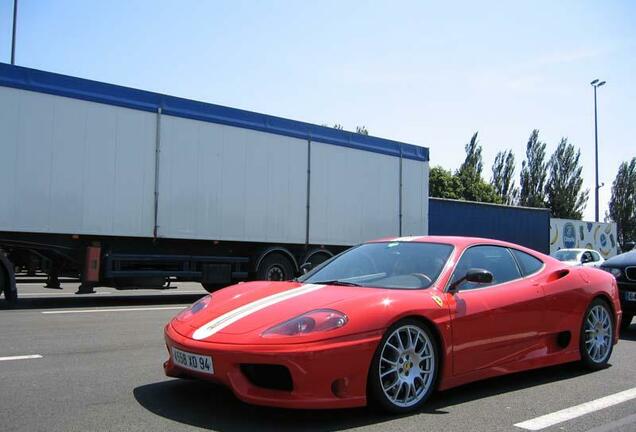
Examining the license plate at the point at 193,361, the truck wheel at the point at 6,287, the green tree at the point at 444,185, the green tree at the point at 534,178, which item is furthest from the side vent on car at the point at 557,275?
the green tree at the point at 534,178

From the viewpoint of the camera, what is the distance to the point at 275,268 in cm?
1329

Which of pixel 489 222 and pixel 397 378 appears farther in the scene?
pixel 489 222

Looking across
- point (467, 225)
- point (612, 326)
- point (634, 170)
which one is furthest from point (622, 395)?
point (634, 170)

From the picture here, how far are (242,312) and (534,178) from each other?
193 feet

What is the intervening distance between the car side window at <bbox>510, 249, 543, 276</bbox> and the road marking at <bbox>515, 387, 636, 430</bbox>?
3.83 ft

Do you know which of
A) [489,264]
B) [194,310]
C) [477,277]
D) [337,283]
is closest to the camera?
[477,277]

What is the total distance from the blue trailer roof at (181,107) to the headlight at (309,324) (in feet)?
26.9

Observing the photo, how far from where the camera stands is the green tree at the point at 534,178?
5831 centimetres

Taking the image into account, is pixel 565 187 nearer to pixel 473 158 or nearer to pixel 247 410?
pixel 473 158

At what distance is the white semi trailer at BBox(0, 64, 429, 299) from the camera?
398 inches

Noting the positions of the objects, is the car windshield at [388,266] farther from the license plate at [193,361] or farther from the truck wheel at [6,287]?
the truck wheel at [6,287]

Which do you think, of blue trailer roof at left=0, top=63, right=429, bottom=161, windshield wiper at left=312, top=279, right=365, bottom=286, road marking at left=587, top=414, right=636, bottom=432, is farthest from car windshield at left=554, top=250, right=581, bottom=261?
windshield wiper at left=312, top=279, right=365, bottom=286

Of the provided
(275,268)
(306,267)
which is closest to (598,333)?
(306,267)

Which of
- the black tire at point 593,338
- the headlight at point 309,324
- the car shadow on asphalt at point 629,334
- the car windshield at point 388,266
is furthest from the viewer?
the car shadow on asphalt at point 629,334
